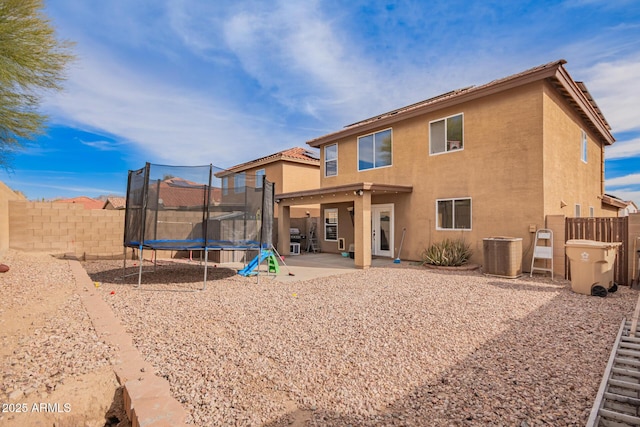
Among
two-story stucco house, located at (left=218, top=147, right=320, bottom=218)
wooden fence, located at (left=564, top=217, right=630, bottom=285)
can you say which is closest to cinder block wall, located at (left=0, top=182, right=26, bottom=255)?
two-story stucco house, located at (left=218, top=147, right=320, bottom=218)

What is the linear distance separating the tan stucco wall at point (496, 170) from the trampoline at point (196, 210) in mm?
5983

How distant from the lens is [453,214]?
10609 millimetres

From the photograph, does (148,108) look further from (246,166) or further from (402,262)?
(402,262)

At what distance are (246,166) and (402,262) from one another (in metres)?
13.3

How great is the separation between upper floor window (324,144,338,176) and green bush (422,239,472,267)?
596 centimetres

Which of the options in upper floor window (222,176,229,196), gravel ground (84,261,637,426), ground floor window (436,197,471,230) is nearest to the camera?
gravel ground (84,261,637,426)

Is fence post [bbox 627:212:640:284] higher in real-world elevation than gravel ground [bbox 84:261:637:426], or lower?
higher

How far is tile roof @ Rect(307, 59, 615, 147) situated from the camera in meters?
8.70

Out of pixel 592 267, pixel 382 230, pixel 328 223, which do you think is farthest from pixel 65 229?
pixel 592 267

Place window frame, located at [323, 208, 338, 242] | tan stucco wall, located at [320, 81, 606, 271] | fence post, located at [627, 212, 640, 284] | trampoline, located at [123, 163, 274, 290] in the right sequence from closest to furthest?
fence post, located at [627, 212, 640, 284], trampoline, located at [123, 163, 274, 290], tan stucco wall, located at [320, 81, 606, 271], window frame, located at [323, 208, 338, 242]

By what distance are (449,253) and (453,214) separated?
1.47 meters

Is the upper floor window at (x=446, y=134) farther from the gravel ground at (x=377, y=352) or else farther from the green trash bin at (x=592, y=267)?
the gravel ground at (x=377, y=352)

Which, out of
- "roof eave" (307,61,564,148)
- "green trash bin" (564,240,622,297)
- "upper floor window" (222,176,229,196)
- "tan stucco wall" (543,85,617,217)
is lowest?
"green trash bin" (564,240,622,297)

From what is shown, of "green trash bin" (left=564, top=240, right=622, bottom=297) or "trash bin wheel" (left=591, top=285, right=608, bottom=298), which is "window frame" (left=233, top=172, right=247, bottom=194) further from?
"trash bin wheel" (left=591, top=285, right=608, bottom=298)
